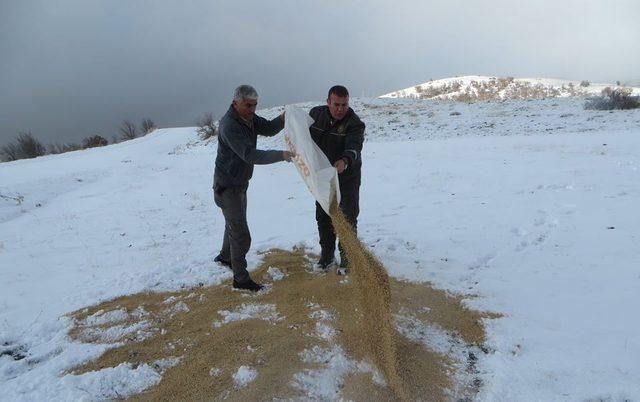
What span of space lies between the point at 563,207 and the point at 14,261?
6906 millimetres

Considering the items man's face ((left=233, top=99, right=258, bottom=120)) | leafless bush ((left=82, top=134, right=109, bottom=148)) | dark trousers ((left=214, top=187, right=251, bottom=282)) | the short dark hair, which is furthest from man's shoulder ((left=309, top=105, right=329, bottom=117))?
leafless bush ((left=82, top=134, right=109, bottom=148))

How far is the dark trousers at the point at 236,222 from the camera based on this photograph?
3.88 meters

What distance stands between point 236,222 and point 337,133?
1.21 m

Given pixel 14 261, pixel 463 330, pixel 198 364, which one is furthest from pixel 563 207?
pixel 14 261

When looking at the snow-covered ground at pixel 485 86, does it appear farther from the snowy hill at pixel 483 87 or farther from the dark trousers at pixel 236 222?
the dark trousers at pixel 236 222

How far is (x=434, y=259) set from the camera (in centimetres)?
449

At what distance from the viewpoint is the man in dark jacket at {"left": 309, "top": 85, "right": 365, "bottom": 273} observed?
3.70 m

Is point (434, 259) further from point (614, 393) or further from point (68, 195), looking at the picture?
point (68, 195)

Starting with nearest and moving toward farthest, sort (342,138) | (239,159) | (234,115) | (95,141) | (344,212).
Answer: (234,115) < (239,159) < (342,138) < (344,212) < (95,141)

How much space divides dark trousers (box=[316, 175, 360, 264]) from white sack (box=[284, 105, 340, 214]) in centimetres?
55

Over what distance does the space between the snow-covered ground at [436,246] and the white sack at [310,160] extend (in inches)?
52.5

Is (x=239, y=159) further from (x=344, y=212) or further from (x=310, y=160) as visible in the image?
(x=344, y=212)

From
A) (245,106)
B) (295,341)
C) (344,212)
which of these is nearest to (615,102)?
(344,212)

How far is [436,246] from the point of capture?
15.8ft
